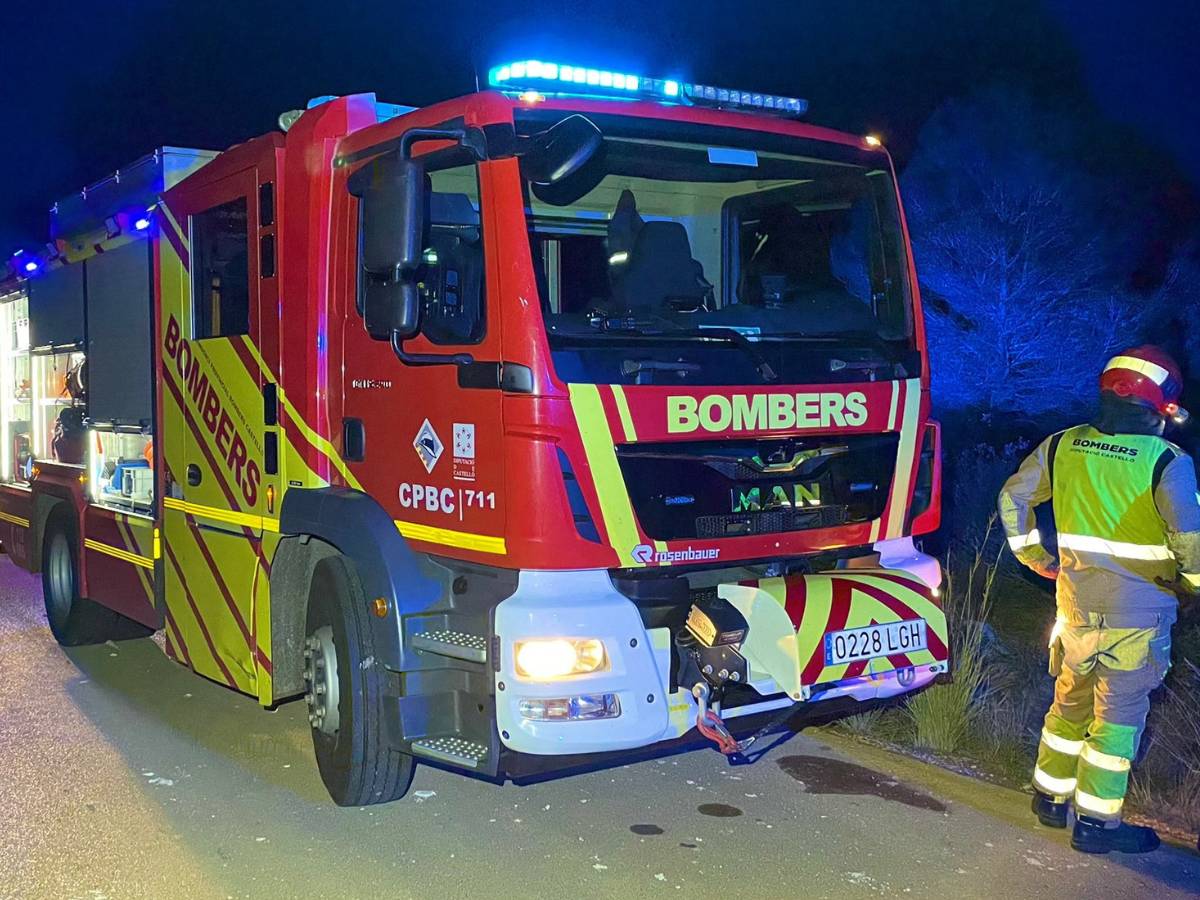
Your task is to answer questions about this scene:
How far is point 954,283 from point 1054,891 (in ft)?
25.0

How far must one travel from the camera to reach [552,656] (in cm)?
395

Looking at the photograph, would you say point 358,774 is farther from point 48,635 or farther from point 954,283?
point 954,283

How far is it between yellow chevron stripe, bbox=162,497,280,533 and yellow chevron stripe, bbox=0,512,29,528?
2.75 meters

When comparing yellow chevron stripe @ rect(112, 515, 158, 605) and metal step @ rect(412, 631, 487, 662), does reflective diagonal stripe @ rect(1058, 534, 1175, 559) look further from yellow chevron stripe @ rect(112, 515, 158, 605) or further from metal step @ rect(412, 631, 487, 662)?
yellow chevron stripe @ rect(112, 515, 158, 605)

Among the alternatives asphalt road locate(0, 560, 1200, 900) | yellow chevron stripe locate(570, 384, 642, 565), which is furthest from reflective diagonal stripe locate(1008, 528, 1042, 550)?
yellow chevron stripe locate(570, 384, 642, 565)

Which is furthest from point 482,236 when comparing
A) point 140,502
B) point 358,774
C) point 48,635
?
point 48,635

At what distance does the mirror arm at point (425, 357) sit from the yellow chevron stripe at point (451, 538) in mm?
588

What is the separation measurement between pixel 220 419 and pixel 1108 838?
410 centimetres

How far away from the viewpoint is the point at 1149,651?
4383 mm

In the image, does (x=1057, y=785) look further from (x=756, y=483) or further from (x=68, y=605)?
(x=68, y=605)

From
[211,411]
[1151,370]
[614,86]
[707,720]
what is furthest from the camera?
[211,411]

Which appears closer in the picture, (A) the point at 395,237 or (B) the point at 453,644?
(A) the point at 395,237

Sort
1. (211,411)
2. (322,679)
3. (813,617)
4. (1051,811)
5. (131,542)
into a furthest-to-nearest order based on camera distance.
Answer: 1. (131,542)
2. (211,411)
3. (322,679)
4. (1051,811)
5. (813,617)

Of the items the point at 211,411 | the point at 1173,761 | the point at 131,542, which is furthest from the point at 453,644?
the point at 131,542
